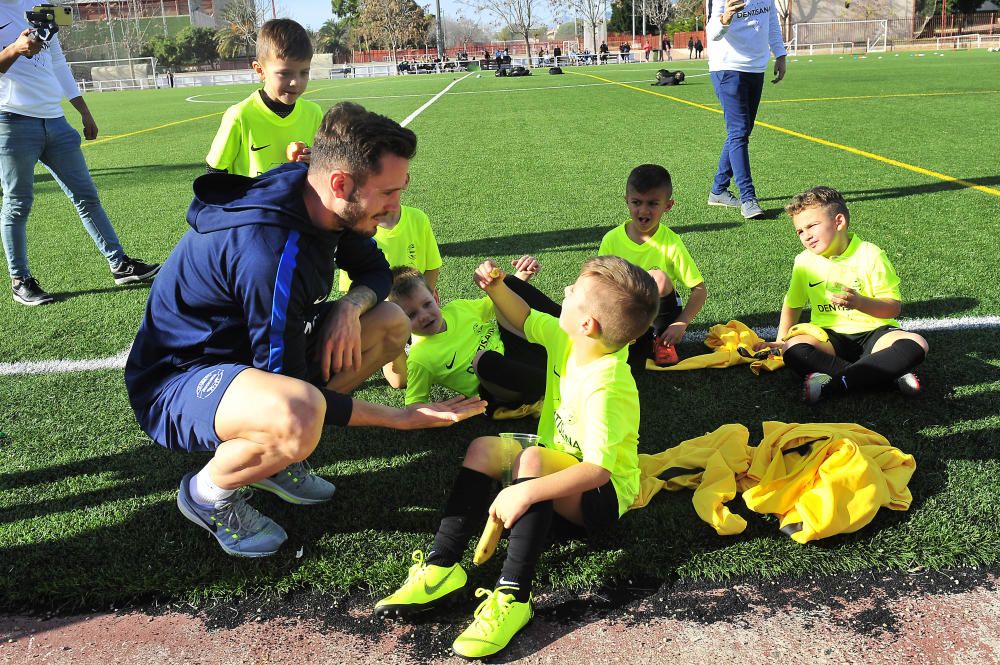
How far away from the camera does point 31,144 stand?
16.1ft

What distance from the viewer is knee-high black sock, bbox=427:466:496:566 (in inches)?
90.4

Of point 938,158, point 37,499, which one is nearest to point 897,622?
point 37,499

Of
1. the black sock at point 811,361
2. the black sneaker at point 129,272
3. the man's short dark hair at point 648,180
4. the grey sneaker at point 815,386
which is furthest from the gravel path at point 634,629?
the black sneaker at point 129,272

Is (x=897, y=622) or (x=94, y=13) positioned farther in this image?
(x=94, y=13)

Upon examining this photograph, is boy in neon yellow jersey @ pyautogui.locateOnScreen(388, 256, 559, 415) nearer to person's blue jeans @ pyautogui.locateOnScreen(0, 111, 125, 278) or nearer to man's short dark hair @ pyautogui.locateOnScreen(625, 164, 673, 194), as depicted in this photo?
man's short dark hair @ pyautogui.locateOnScreen(625, 164, 673, 194)

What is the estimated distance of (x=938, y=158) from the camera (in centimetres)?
872

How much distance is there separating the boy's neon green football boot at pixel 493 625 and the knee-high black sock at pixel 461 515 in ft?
0.65

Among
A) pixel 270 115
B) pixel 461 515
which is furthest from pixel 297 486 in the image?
pixel 270 115

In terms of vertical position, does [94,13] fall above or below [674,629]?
above

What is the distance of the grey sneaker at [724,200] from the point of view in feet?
22.8

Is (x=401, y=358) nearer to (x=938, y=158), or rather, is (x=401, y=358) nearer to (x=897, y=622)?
→ (x=897, y=622)

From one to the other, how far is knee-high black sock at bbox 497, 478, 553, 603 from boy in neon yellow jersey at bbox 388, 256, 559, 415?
111 cm

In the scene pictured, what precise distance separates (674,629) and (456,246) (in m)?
4.36

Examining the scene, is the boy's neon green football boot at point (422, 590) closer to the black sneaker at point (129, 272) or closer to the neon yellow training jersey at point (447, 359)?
the neon yellow training jersey at point (447, 359)
